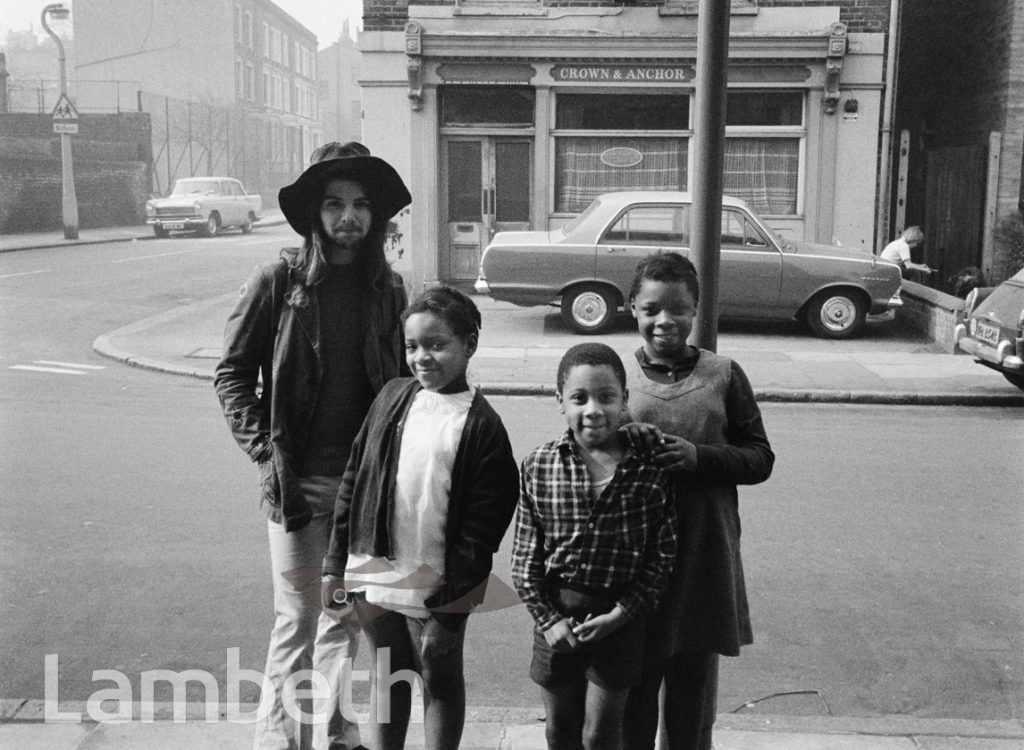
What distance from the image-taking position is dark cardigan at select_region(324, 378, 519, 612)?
117 inches

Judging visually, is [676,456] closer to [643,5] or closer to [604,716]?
[604,716]

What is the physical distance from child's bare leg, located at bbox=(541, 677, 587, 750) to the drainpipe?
15.9 m

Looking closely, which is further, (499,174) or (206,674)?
(499,174)

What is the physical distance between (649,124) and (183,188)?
22.1 metres

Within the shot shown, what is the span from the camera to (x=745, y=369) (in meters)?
12.1

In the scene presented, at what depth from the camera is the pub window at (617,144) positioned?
58.3 ft

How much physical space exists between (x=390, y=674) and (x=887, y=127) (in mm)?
16174

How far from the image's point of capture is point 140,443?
8.59 m

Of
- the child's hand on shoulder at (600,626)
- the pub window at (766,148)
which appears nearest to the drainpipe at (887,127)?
the pub window at (766,148)

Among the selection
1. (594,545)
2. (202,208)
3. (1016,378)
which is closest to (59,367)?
(1016,378)

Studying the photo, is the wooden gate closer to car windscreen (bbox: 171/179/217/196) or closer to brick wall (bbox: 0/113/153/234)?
car windscreen (bbox: 171/179/217/196)

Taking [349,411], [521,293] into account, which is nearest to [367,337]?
[349,411]

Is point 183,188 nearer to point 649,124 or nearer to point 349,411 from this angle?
point 649,124

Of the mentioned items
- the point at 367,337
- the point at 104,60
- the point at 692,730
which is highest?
the point at 104,60
